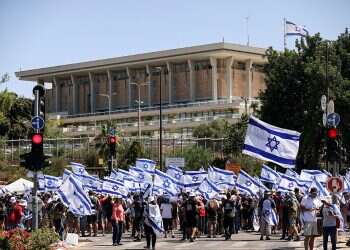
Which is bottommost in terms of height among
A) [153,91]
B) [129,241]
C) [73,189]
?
[129,241]

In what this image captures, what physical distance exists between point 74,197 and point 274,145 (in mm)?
7770

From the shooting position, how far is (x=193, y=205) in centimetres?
2670

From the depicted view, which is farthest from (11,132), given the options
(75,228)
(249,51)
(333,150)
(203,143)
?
(333,150)

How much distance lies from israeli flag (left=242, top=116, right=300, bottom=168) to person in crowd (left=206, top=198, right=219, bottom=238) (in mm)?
6240

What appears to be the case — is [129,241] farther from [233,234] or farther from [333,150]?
[333,150]

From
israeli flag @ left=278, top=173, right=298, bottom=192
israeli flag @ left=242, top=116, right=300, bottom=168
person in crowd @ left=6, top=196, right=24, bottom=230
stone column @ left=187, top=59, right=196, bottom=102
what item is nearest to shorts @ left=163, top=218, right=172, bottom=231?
israeli flag @ left=278, top=173, right=298, bottom=192

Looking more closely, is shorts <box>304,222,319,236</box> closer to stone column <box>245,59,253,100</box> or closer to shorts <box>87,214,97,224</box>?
shorts <box>87,214,97,224</box>

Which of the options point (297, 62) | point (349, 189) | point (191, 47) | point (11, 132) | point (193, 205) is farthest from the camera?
point (191, 47)

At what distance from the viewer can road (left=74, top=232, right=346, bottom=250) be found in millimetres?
24141

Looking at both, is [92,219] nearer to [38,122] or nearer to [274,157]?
[38,122]

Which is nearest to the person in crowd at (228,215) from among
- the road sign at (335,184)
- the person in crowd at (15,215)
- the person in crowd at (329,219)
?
the road sign at (335,184)

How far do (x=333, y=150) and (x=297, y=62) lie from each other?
34.6 m

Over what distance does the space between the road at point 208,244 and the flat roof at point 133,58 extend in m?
91.6

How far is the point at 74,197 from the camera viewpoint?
26766 mm
